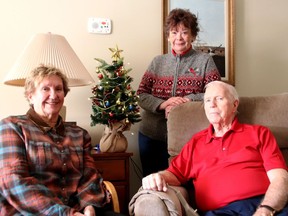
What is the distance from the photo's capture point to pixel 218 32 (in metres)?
2.84

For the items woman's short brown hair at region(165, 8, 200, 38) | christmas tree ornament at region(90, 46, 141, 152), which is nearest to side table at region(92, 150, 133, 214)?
christmas tree ornament at region(90, 46, 141, 152)

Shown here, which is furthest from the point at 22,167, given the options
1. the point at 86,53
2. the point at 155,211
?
the point at 86,53

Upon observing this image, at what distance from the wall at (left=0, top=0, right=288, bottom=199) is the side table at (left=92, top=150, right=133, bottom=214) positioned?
0.47 metres

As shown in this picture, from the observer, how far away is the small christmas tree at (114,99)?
2.11 m

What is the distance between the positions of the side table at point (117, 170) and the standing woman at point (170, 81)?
0.96ft

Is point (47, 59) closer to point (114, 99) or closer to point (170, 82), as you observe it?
point (114, 99)

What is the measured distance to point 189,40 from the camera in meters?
2.28

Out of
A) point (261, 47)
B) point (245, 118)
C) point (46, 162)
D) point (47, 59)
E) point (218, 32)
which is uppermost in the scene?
point (218, 32)

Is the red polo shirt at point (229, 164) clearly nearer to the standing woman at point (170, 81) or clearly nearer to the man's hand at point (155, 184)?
the man's hand at point (155, 184)

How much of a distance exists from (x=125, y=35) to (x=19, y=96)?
3.08ft

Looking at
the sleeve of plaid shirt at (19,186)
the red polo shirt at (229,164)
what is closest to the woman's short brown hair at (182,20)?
the red polo shirt at (229,164)

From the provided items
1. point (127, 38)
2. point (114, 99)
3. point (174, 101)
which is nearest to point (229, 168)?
point (174, 101)

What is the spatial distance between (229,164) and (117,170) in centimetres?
75

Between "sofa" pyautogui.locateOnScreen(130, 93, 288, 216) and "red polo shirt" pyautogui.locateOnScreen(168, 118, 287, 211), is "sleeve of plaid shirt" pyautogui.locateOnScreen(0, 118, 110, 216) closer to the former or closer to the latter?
"red polo shirt" pyautogui.locateOnScreen(168, 118, 287, 211)
